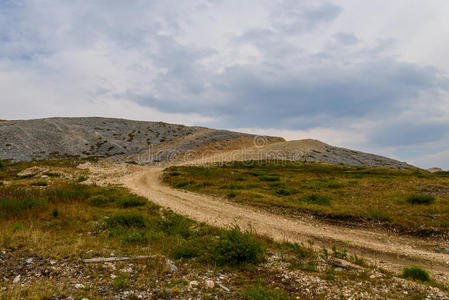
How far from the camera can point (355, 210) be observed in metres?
15.5

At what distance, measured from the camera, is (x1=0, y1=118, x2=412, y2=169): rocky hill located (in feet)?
174

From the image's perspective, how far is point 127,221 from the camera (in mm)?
11883

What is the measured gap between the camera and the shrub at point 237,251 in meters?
7.71

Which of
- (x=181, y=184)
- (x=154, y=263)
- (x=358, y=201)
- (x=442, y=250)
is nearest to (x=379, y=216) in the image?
(x=442, y=250)

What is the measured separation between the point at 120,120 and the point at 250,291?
305 feet

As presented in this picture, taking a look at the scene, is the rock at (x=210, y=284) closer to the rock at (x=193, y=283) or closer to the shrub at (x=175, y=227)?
the rock at (x=193, y=283)

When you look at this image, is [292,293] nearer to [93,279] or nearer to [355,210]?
[93,279]

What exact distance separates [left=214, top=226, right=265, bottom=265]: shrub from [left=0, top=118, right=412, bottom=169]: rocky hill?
42443mm

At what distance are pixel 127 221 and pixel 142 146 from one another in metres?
56.0

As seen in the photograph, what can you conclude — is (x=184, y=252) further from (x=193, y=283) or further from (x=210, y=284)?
(x=210, y=284)

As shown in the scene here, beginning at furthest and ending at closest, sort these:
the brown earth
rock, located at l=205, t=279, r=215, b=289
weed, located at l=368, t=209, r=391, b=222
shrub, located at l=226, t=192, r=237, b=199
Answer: shrub, located at l=226, t=192, r=237, b=199 < weed, located at l=368, t=209, r=391, b=222 < the brown earth < rock, located at l=205, t=279, r=215, b=289

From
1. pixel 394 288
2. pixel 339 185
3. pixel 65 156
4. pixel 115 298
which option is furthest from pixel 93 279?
pixel 65 156

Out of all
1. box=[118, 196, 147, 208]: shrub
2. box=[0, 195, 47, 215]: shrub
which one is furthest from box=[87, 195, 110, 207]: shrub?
box=[0, 195, 47, 215]: shrub

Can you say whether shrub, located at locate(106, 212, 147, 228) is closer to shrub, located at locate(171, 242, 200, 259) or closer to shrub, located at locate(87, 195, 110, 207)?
shrub, located at locate(171, 242, 200, 259)
